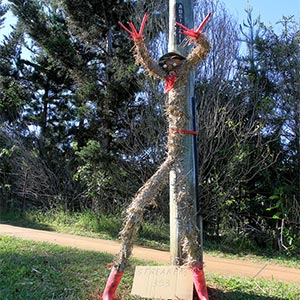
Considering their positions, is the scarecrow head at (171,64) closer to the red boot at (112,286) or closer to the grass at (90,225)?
the red boot at (112,286)

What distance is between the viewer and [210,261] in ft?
19.6

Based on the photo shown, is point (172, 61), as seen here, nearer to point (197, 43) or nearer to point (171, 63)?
point (171, 63)

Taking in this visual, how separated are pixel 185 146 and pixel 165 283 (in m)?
1.40

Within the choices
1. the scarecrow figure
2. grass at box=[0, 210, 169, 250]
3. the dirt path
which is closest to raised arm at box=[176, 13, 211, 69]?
the scarecrow figure

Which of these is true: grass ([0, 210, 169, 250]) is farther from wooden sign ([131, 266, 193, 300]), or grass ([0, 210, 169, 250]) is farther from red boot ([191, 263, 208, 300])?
red boot ([191, 263, 208, 300])

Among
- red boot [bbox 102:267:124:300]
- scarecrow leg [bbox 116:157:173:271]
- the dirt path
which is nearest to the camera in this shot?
red boot [bbox 102:267:124:300]

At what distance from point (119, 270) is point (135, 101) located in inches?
241

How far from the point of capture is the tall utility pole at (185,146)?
3645 millimetres

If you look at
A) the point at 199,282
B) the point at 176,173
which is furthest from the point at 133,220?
the point at 199,282

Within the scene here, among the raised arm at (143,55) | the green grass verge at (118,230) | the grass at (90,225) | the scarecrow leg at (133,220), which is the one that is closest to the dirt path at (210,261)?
the green grass verge at (118,230)

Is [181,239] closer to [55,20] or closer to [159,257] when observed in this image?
[159,257]

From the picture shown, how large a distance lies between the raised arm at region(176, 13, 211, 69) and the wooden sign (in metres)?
2.12

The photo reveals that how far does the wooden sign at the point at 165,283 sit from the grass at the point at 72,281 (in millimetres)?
249

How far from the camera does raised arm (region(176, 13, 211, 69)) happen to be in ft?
11.1
